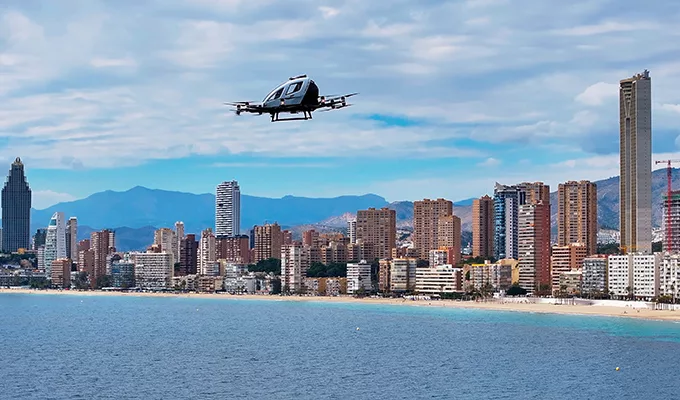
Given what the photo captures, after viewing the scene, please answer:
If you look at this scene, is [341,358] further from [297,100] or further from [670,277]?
[670,277]

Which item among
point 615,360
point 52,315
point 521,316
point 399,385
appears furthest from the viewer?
point 52,315

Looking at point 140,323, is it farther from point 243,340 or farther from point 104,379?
point 104,379

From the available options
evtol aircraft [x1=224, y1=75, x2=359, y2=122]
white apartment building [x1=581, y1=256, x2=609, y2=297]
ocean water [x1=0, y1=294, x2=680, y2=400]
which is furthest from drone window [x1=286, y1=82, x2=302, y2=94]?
white apartment building [x1=581, y1=256, x2=609, y2=297]

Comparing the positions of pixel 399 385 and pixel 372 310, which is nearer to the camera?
pixel 399 385

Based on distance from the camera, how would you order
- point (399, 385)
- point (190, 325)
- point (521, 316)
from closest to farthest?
point (399, 385) → point (190, 325) → point (521, 316)

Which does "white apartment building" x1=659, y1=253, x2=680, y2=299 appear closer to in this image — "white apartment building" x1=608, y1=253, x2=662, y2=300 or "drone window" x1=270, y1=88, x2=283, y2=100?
"white apartment building" x1=608, y1=253, x2=662, y2=300

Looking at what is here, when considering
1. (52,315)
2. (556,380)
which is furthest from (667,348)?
(52,315)

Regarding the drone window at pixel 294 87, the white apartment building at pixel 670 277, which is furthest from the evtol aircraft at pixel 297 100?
the white apartment building at pixel 670 277
